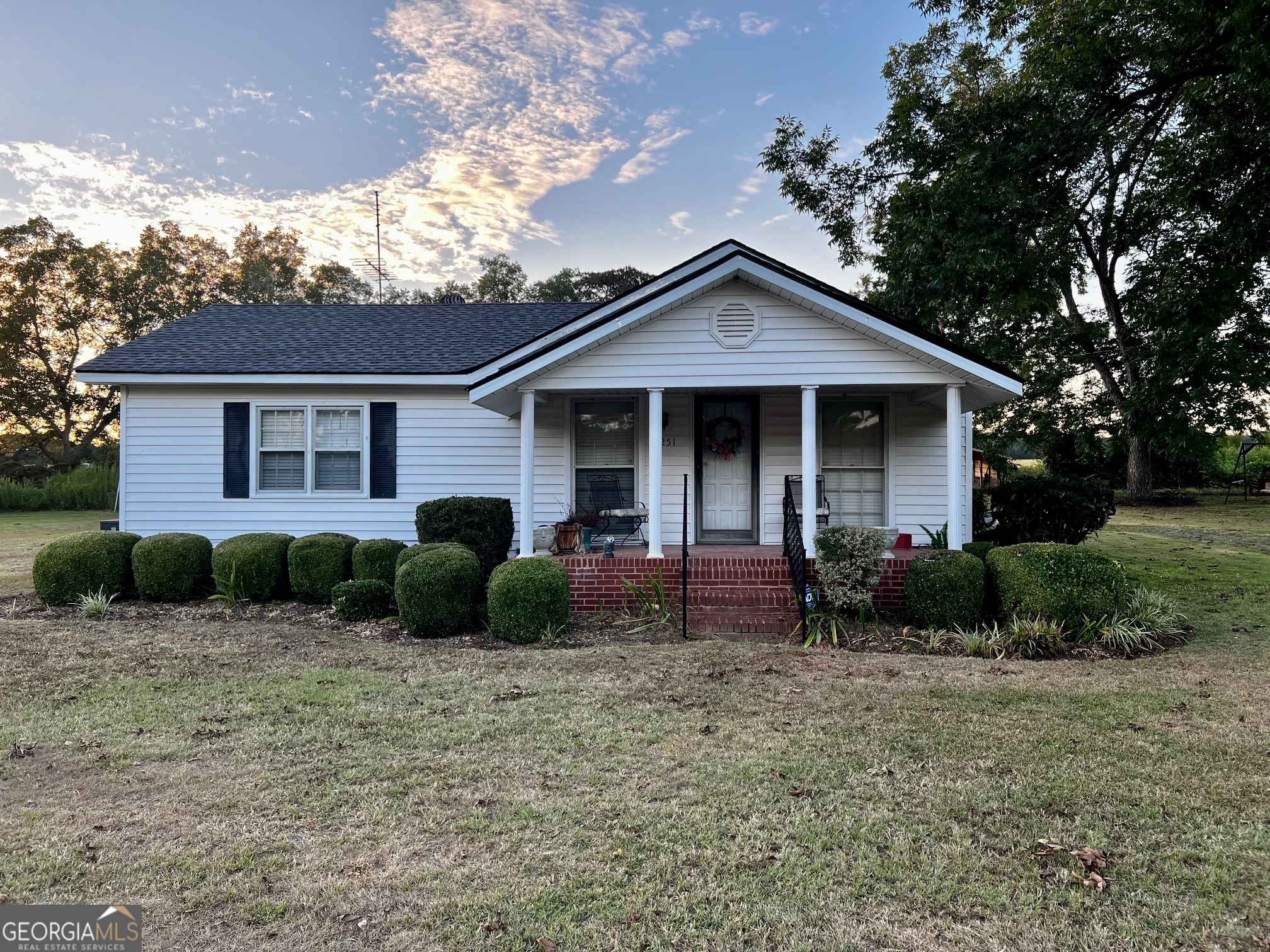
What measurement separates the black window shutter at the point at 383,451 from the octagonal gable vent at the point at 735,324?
5.49m

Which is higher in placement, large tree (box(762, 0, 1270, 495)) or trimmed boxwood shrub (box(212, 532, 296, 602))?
large tree (box(762, 0, 1270, 495))

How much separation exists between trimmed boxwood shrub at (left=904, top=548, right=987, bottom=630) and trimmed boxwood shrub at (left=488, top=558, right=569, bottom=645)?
389 centimetres

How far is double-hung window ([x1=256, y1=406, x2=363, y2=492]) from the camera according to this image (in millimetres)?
10711

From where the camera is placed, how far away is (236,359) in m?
10.8

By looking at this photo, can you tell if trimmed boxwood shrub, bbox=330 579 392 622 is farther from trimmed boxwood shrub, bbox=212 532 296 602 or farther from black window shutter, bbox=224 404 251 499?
black window shutter, bbox=224 404 251 499

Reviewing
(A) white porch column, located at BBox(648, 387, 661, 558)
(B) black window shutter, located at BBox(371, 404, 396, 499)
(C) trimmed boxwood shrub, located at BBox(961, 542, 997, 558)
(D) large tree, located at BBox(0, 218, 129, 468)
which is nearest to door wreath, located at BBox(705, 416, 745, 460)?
(A) white porch column, located at BBox(648, 387, 661, 558)

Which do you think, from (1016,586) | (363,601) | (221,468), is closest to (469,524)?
(363,601)

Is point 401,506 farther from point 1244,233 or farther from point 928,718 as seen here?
point 1244,233

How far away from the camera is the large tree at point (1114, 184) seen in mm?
8844

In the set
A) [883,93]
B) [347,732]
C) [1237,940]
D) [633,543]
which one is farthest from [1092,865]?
[883,93]

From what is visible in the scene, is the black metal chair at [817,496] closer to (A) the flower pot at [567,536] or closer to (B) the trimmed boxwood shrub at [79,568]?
(A) the flower pot at [567,536]

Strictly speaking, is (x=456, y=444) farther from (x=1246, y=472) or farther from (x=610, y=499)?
(x=1246, y=472)

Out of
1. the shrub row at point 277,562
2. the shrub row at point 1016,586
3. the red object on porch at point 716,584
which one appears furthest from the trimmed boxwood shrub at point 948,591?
the shrub row at point 277,562

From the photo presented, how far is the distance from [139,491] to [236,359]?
2618 millimetres
